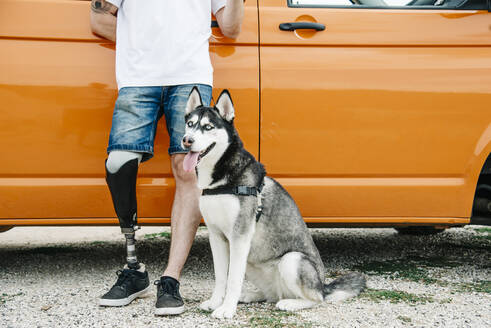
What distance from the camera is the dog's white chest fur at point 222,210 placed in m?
2.33

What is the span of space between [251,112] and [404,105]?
0.87 meters

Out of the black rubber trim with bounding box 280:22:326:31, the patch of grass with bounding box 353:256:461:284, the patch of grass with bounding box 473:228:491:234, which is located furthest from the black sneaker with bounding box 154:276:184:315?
the patch of grass with bounding box 473:228:491:234

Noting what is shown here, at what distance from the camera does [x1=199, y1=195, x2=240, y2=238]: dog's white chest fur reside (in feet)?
7.66

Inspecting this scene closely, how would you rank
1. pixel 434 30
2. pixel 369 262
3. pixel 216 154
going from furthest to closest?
pixel 369 262, pixel 434 30, pixel 216 154

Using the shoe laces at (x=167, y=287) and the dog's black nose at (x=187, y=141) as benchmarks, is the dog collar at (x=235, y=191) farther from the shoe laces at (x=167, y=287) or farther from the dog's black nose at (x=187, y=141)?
the shoe laces at (x=167, y=287)

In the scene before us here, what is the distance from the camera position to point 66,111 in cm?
271

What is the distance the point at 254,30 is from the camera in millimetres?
2793

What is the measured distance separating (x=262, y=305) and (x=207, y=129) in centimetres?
95

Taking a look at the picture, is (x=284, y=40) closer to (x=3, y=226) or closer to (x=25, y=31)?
(x=25, y=31)

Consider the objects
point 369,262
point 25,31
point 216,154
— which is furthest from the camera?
point 369,262

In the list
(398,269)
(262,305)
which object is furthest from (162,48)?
(398,269)

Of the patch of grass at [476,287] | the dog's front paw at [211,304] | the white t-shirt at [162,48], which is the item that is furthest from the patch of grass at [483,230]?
the white t-shirt at [162,48]

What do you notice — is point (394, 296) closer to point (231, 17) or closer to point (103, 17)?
point (231, 17)

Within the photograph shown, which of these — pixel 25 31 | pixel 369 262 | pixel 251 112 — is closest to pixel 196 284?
pixel 251 112
